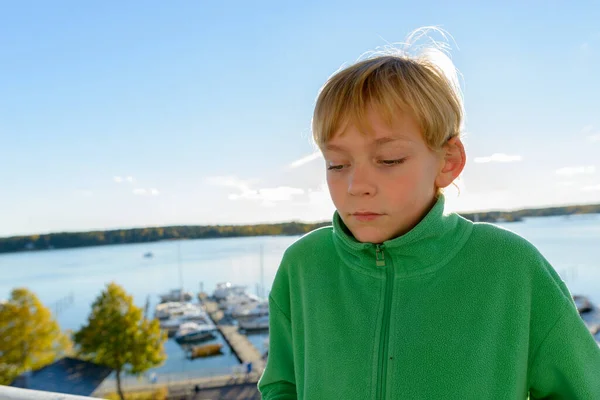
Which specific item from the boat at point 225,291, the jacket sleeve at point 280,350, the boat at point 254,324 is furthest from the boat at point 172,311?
the jacket sleeve at point 280,350

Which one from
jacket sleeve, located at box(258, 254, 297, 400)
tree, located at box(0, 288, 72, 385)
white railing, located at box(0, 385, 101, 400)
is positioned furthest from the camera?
tree, located at box(0, 288, 72, 385)

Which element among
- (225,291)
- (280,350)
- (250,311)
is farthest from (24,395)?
(225,291)

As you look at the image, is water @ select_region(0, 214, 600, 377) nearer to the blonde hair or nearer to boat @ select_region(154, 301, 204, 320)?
boat @ select_region(154, 301, 204, 320)

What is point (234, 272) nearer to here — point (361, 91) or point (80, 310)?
point (80, 310)

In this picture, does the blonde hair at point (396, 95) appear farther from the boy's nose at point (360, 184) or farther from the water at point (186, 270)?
the water at point (186, 270)

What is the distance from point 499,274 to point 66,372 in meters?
19.3

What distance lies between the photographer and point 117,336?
15359mm

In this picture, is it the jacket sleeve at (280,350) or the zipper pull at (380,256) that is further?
the jacket sleeve at (280,350)

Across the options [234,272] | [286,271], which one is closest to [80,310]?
[234,272]

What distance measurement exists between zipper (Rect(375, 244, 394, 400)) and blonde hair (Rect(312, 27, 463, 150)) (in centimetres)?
22

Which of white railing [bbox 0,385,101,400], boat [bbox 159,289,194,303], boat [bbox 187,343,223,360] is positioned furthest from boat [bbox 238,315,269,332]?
white railing [bbox 0,385,101,400]

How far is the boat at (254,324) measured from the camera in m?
23.1

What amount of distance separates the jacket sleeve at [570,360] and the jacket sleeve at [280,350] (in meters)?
0.48

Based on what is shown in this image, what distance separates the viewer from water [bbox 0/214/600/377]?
2374 cm
